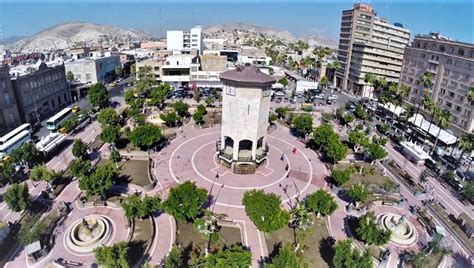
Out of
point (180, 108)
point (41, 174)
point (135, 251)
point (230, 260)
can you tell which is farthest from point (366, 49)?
point (41, 174)

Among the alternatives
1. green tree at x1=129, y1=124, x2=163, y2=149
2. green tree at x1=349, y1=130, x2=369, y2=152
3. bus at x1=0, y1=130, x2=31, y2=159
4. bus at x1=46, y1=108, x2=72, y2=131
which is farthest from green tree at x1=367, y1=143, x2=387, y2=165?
bus at x1=46, y1=108, x2=72, y2=131

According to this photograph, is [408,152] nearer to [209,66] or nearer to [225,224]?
[225,224]

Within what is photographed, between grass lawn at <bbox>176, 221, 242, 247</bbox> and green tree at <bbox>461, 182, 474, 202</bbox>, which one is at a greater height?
green tree at <bbox>461, 182, 474, 202</bbox>

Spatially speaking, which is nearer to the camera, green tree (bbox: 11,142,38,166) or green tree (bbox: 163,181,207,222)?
green tree (bbox: 163,181,207,222)

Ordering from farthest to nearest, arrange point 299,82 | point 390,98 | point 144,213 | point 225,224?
1. point 299,82
2. point 390,98
3. point 225,224
4. point 144,213

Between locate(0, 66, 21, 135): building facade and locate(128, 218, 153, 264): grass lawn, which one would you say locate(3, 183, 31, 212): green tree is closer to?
locate(128, 218, 153, 264): grass lawn

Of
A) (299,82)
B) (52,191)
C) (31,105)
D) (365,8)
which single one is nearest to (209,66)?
(299,82)
